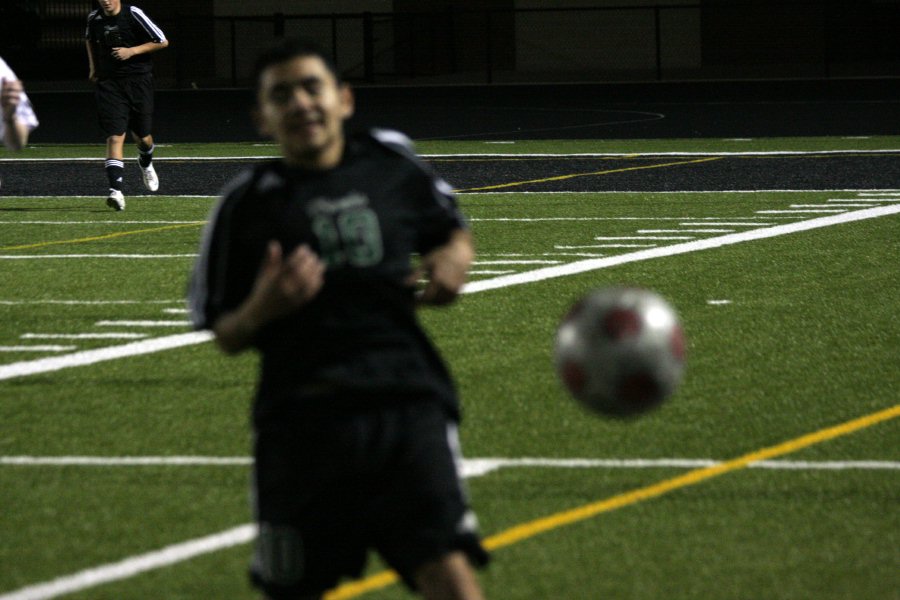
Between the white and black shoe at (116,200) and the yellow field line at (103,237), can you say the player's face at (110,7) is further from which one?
the yellow field line at (103,237)

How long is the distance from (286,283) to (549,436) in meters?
3.53

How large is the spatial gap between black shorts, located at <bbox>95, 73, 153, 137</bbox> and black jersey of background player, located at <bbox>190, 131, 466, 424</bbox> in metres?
13.5

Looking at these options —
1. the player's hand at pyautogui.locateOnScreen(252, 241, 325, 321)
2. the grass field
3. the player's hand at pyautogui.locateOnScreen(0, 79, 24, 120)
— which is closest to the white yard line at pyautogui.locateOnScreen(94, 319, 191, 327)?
the grass field

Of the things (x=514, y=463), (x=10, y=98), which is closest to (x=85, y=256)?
(x=10, y=98)

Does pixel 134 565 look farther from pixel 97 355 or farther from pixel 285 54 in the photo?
pixel 97 355

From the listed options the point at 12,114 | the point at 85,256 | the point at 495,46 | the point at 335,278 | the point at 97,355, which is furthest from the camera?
the point at 495,46

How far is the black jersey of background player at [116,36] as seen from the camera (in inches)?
693

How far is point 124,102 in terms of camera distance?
1775cm

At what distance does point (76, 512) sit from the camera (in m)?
6.23

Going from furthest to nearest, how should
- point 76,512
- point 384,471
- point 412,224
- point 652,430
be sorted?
1. point 652,430
2. point 76,512
3. point 412,224
4. point 384,471

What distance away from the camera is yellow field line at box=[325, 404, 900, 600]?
17.4 feet

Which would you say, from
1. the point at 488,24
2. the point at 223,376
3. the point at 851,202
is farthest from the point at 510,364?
the point at 488,24

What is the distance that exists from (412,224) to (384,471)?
0.67m

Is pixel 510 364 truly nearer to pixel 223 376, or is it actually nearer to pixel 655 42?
pixel 223 376
